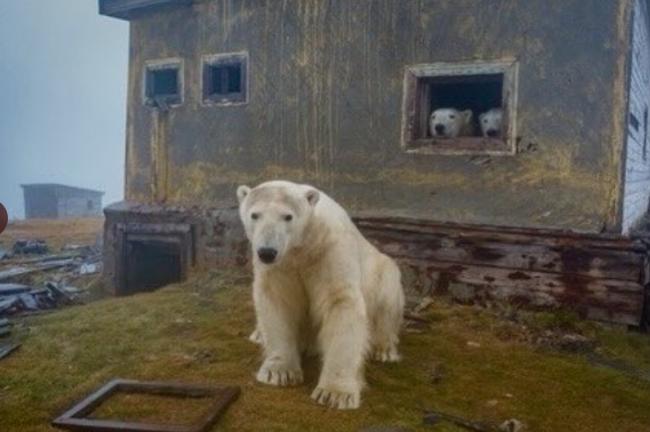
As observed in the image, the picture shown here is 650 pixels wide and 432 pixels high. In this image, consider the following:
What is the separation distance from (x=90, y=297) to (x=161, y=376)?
19.5 ft

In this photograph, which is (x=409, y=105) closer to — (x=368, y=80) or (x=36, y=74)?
(x=368, y=80)

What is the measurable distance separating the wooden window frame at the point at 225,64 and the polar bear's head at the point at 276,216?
16.3 feet

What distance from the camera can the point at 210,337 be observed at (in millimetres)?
5594

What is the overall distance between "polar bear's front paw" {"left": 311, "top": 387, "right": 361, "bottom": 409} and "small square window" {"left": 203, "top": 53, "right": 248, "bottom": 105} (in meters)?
5.79

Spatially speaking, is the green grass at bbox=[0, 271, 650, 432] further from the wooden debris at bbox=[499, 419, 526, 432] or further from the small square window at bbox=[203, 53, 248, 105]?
the small square window at bbox=[203, 53, 248, 105]

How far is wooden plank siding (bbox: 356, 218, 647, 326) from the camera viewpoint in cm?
599

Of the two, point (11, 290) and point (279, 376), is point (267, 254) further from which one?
point (11, 290)

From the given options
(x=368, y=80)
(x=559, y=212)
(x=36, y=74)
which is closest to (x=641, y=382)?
(x=559, y=212)

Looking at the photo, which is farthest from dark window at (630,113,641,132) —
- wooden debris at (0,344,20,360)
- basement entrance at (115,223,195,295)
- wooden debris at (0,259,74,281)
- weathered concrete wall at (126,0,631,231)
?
wooden debris at (0,259,74,281)

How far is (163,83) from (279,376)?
7021mm

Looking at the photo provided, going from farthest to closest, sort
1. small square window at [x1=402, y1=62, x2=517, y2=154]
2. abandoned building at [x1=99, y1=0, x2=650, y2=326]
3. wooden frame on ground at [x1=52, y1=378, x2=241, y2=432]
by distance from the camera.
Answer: small square window at [x1=402, y1=62, x2=517, y2=154], abandoned building at [x1=99, y1=0, x2=650, y2=326], wooden frame on ground at [x1=52, y1=378, x2=241, y2=432]

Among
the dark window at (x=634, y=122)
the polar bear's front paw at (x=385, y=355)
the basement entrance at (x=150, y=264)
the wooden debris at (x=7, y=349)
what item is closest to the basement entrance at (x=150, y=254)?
the basement entrance at (x=150, y=264)

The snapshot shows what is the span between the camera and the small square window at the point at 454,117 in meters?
6.68

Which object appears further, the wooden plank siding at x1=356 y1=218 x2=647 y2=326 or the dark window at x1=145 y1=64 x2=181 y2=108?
the dark window at x1=145 y1=64 x2=181 y2=108
